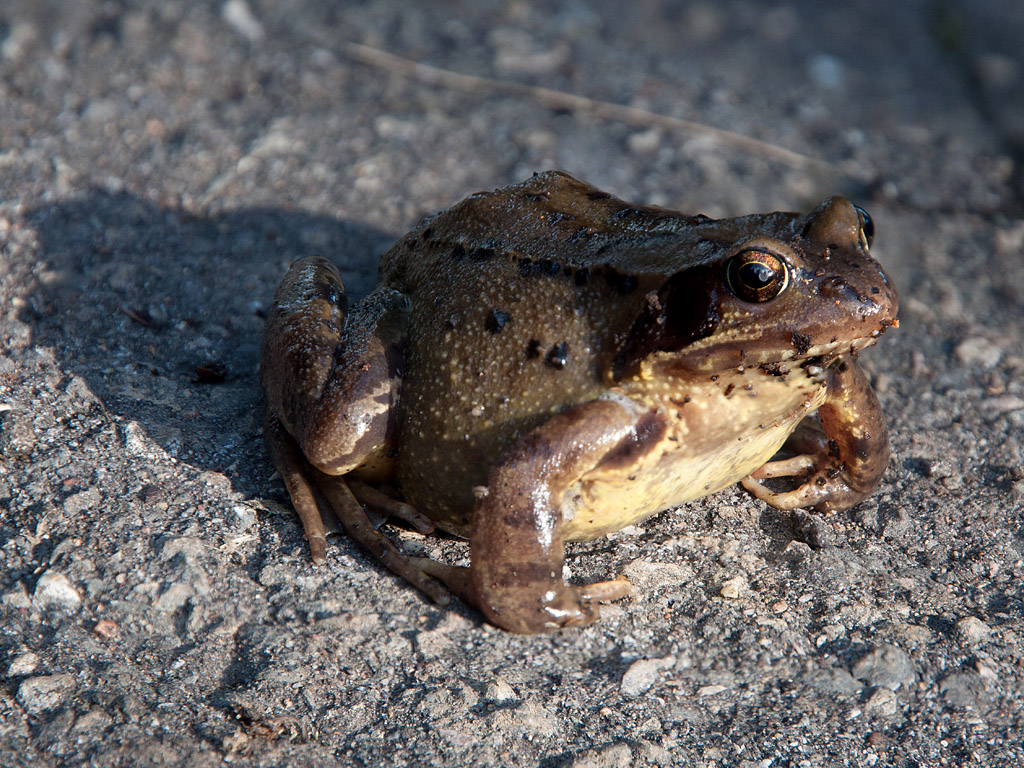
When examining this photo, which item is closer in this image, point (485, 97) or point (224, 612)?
point (224, 612)

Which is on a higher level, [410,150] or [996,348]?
[410,150]

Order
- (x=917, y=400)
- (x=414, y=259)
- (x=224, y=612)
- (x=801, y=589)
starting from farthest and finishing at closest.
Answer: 1. (x=917, y=400)
2. (x=414, y=259)
3. (x=801, y=589)
4. (x=224, y=612)

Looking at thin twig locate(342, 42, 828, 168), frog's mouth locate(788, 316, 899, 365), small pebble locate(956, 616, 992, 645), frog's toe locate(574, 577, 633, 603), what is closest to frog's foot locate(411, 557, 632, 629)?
Result: frog's toe locate(574, 577, 633, 603)

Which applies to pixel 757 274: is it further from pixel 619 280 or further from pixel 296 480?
pixel 296 480

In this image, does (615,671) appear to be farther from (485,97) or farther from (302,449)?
(485,97)

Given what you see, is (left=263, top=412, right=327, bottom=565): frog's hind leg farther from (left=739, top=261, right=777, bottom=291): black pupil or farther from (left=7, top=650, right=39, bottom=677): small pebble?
(left=739, top=261, right=777, bottom=291): black pupil

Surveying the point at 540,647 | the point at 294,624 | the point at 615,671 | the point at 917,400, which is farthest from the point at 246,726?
the point at 917,400

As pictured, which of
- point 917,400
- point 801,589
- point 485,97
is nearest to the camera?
point 801,589
